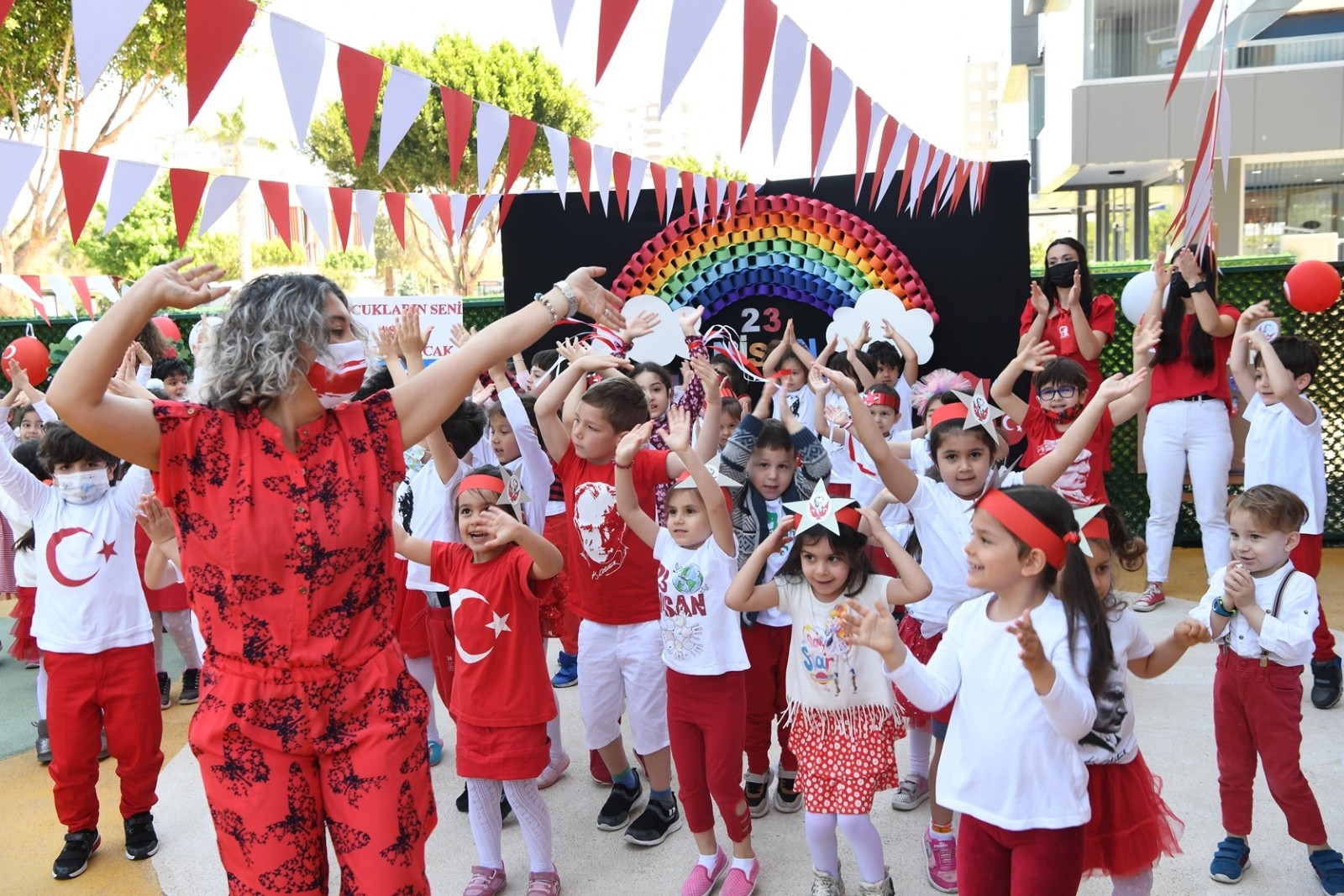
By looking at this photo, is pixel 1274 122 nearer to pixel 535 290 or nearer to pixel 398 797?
pixel 535 290

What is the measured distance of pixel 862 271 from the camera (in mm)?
7262

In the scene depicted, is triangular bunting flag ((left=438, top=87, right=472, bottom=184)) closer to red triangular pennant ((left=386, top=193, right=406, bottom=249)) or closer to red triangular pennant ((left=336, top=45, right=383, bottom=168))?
red triangular pennant ((left=336, top=45, right=383, bottom=168))

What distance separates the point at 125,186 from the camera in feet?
15.8

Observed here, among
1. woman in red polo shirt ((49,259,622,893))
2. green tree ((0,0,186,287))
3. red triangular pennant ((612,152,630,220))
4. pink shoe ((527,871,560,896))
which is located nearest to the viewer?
woman in red polo shirt ((49,259,622,893))

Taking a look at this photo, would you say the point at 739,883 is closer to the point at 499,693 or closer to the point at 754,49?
the point at 499,693

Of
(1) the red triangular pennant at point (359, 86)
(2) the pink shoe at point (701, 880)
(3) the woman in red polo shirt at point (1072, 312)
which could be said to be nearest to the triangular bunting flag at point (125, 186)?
(1) the red triangular pennant at point (359, 86)

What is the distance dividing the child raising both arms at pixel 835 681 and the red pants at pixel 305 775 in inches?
51.8

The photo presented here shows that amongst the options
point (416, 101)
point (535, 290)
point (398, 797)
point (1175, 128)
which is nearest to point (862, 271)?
point (535, 290)

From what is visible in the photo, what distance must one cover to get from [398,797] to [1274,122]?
21690 mm

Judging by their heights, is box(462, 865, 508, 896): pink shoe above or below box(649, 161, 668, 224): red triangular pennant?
below

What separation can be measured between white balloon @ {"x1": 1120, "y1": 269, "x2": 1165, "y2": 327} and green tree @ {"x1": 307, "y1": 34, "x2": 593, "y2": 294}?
19978mm

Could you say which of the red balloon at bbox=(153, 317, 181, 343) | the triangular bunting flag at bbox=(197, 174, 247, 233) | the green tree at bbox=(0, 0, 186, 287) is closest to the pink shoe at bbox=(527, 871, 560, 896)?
the triangular bunting flag at bbox=(197, 174, 247, 233)

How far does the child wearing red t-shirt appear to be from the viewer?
3.25 meters

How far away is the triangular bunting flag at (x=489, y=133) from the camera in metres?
5.21
